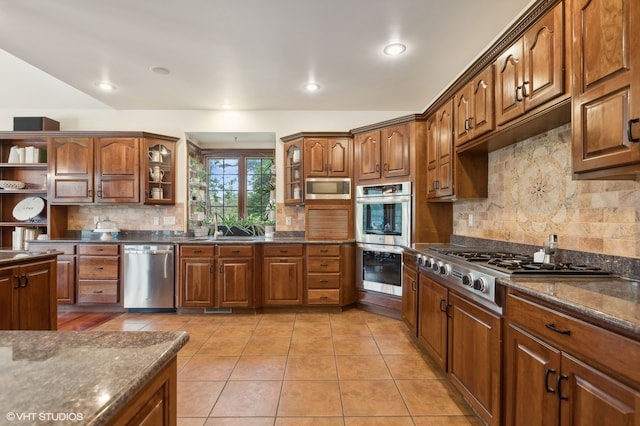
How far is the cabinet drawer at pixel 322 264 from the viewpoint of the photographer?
372 centimetres

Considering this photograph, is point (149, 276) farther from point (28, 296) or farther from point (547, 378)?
point (547, 378)

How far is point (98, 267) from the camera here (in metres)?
3.73

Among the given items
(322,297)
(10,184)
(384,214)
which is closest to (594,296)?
(384,214)

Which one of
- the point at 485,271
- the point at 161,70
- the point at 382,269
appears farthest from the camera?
the point at 382,269

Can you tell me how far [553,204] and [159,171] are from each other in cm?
436

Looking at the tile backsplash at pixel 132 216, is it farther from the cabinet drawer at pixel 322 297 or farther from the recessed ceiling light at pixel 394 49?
the recessed ceiling light at pixel 394 49

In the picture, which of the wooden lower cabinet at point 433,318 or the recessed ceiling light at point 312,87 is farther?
the recessed ceiling light at point 312,87

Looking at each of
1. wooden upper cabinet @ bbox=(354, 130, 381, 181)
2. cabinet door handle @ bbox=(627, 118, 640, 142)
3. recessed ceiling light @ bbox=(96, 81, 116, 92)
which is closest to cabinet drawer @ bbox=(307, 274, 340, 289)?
wooden upper cabinet @ bbox=(354, 130, 381, 181)

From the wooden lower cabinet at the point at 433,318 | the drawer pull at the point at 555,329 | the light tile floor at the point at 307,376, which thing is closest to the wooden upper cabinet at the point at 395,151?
the wooden lower cabinet at the point at 433,318

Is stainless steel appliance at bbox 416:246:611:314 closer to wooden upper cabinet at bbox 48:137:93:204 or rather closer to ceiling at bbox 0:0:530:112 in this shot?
ceiling at bbox 0:0:530:112

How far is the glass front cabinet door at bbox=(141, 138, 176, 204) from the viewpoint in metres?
4.00

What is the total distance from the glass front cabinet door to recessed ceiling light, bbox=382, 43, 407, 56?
122 inches

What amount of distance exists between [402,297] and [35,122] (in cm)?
521

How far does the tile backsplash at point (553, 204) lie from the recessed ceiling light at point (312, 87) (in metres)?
1.99
